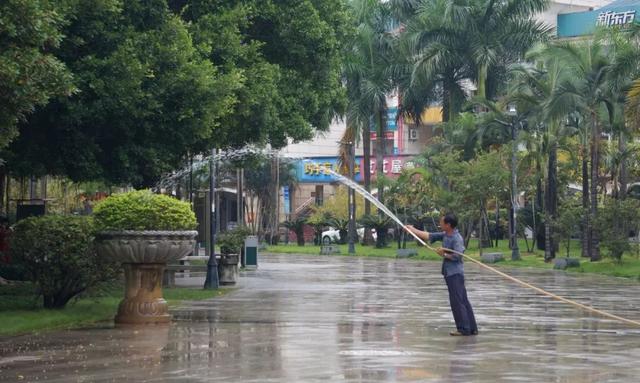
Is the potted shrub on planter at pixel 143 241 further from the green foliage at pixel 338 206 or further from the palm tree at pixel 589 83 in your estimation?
the green foliage at pixel 338 206

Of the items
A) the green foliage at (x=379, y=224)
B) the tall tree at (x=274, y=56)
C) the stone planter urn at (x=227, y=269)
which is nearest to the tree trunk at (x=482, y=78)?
the green foliage at (x=379, y=224)

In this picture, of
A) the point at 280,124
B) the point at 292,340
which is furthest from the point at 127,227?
the point at 280,124

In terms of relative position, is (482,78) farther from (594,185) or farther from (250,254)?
(250,254)

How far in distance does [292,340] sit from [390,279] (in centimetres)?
1857

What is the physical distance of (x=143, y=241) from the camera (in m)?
17.5

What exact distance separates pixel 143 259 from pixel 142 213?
68 cm

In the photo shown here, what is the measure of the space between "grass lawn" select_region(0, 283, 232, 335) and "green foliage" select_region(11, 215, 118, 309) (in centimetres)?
61

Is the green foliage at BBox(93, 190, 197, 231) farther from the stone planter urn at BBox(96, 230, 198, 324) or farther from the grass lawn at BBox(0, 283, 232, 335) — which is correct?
the grass lawn at BBox(0, 283, 232, 335)

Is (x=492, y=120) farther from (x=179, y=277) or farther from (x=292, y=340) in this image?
(x=292, y=340)

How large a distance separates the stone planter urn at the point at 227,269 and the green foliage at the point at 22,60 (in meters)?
13.8

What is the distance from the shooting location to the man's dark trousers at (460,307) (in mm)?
16609

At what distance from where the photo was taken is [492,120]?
53.3m

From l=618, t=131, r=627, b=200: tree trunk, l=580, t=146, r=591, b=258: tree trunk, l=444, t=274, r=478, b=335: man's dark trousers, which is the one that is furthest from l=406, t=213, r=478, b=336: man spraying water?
l=618, t=131, r=627, b=200: tree trunk

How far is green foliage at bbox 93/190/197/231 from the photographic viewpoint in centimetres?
1753
